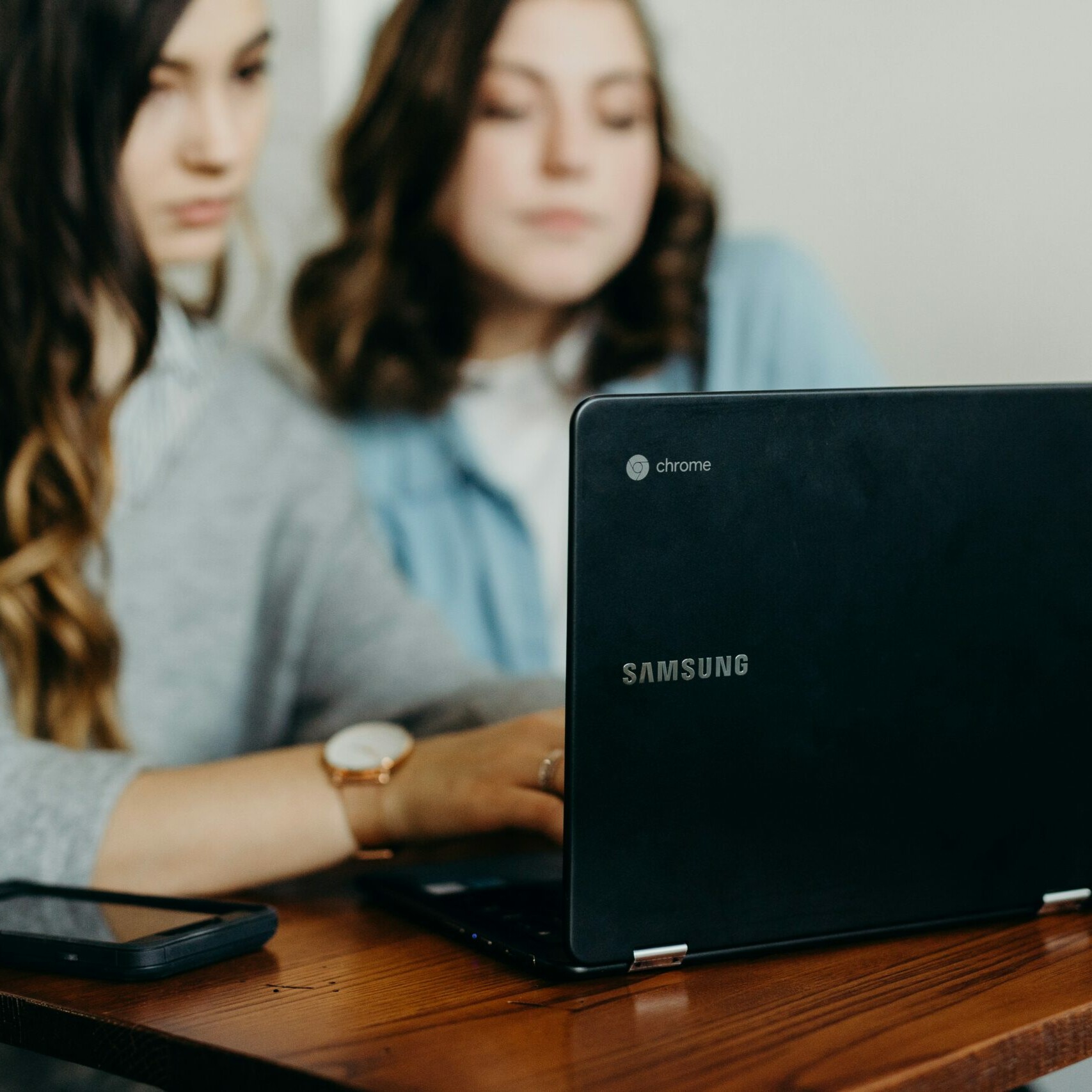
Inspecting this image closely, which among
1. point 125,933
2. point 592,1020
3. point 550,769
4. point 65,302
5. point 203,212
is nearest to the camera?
point 592,1020

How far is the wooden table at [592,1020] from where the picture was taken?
0.52 m

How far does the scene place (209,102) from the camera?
4.57ft

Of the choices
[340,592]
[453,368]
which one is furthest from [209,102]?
[340,592]

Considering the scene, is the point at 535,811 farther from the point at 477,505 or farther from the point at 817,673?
the point at 477,505

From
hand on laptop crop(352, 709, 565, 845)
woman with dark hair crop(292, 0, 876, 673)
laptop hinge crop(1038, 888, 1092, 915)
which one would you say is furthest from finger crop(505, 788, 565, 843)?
woman with dark hair crop(292, 0, 876, 673)

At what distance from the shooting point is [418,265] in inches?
61.4

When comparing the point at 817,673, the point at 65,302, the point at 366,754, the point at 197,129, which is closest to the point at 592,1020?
the point at 817,673

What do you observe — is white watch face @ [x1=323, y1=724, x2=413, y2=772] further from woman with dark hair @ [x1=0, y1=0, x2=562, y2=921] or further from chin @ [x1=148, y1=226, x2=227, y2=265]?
chin @ [x1=148, y1=226, x2=227, y2=265]

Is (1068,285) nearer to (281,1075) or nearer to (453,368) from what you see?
(453,368)

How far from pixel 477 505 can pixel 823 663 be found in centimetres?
91

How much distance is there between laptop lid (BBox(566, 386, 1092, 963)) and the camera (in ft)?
1.98

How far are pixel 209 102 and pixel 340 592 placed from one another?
1.78 feet

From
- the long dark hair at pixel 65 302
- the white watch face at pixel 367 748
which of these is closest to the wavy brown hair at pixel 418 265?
the long dark hair at pixel 65 302

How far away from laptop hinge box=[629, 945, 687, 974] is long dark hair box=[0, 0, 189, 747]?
2.59 feet
